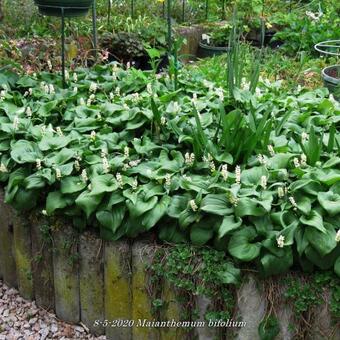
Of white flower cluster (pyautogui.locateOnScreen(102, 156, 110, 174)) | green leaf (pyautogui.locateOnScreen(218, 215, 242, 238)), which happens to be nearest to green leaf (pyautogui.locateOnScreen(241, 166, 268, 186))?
green leaf (pyautogui.locateOnScreen(218, 215, 242, 238))

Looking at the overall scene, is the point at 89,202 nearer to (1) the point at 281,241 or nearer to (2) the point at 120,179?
(2) the point at 120,179

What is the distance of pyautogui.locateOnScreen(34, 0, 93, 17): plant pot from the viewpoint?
4.14m

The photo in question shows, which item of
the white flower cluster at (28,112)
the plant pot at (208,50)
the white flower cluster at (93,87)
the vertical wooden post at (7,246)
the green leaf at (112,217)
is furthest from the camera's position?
the plant pot at (208,50)

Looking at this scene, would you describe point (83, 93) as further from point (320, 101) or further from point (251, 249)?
point (251, 249)

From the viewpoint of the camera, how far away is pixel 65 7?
4.15 meters

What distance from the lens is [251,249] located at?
2.48 metres

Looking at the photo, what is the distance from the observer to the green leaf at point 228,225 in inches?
98.0

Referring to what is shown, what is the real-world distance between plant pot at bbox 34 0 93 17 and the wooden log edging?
1.51m

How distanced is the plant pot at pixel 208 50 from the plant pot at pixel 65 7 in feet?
10.6

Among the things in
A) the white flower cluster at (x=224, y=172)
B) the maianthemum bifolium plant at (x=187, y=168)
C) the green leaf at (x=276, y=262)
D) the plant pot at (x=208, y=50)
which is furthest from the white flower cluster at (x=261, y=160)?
the plant pot at (x=208, y=50)

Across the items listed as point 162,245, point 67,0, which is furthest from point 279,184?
point 67,0

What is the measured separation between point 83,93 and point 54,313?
137cm

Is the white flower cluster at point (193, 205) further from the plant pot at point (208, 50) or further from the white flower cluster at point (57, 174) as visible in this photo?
the plant pot at point (208, 50)

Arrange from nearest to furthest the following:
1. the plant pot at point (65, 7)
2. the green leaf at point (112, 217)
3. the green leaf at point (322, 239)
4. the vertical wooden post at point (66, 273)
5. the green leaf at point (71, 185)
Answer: the green leaf at point (322, 239) → the green leaf at point (112, 217) → the green leaf at point (71, 185) → the vertical wooden post at point (66, 273) → the plant pot at point (65, 7)
